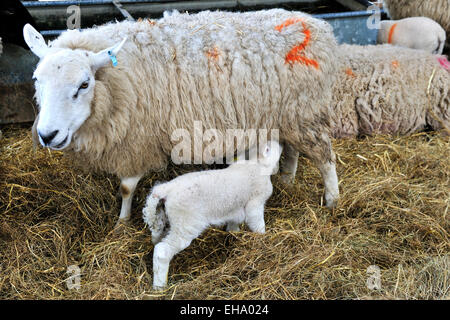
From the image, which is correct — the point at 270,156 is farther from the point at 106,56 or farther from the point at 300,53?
the point at 106,56

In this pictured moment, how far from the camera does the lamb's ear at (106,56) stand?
2811 mm

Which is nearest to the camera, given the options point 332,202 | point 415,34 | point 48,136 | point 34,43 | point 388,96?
point 48,136

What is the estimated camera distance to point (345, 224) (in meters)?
3.44

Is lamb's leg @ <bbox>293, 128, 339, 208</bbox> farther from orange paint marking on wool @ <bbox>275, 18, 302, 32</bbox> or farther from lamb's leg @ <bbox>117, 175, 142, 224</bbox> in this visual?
lamb's leg @ <bbox>117, 175, 142, 224</bbox>

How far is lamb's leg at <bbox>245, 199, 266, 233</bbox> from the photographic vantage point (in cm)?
313

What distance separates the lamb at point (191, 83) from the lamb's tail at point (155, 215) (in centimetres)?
46

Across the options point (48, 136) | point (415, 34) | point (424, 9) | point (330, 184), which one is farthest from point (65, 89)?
point (424, 9)

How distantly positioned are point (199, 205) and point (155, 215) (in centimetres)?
27

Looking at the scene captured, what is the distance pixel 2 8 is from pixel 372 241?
3.23 metres

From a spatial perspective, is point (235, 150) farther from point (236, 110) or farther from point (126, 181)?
point (126, 181)

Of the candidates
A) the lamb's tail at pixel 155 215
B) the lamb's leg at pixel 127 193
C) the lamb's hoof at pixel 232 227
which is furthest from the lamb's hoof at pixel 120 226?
the lamb's hoof at pixel 232 227

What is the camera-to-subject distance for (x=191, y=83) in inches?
126

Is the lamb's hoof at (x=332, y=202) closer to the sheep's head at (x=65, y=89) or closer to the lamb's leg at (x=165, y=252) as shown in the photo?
the lamb's leg at (x=165, y=252)
